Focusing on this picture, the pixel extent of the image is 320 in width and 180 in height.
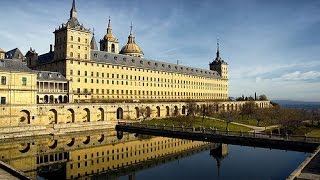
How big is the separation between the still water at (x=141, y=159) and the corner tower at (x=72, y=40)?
1221 inches

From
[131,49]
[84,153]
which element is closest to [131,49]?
[131,49]

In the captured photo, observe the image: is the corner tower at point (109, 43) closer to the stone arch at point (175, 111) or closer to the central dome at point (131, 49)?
the central dome at point (131, 49)

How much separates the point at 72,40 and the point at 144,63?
100 ft

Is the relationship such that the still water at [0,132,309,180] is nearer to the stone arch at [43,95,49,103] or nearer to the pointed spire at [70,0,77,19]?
the stone arch at [43,95,49,103]

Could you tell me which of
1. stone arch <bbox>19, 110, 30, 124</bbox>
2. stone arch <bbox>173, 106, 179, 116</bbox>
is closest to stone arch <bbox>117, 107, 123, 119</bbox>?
stone arch <bbox>173, 106, 179, 116</bbox>

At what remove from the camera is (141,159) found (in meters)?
42.1

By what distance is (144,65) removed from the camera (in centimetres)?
10494

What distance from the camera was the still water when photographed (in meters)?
34.5

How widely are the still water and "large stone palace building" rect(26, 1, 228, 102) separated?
29.1m

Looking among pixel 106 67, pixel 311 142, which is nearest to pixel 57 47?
pixel 106 67

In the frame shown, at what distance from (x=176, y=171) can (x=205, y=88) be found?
102 m

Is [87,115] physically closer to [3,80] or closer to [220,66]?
[3,80]

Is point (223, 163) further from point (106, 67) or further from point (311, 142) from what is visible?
point (106, 67)

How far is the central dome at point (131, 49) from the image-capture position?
390ft
